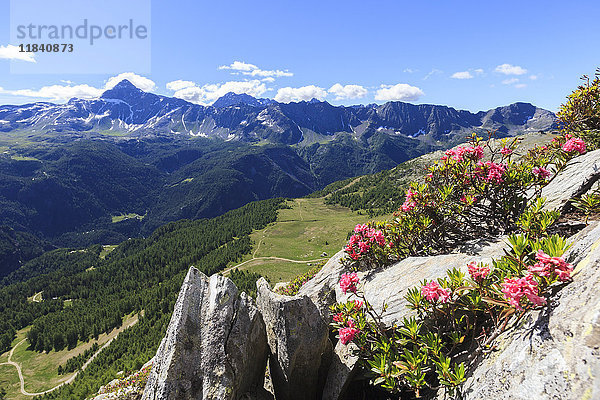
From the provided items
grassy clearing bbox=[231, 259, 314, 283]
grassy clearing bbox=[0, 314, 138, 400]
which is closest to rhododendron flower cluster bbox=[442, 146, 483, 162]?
grassy clearing bbox=[231, 259, 314, 283]

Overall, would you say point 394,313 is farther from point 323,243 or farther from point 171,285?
point 171,285

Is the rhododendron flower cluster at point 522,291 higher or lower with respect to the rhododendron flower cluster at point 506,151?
lower

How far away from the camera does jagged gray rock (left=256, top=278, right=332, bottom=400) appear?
28.6 feet

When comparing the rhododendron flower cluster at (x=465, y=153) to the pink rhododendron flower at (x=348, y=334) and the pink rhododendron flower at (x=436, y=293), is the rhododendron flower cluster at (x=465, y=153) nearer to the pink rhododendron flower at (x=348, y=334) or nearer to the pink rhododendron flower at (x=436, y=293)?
the pink rhododendron flower at (x=436, y=293)

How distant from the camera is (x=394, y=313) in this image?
27.1ft

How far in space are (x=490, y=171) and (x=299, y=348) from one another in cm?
848

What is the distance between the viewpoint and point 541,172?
29.9ft

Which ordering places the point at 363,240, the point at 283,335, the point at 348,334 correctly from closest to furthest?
the point at 348,334 → the point at 283,335 → the point at 363,240

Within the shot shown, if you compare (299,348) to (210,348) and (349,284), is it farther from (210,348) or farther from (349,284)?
(210,348)

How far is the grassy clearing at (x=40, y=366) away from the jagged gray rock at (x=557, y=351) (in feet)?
418

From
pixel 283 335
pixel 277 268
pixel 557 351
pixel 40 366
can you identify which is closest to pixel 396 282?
pixel 283 335

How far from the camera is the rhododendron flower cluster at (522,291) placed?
4324mm

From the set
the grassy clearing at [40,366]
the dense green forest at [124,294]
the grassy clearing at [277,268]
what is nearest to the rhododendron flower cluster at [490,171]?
the grassy clearing at [277,268]

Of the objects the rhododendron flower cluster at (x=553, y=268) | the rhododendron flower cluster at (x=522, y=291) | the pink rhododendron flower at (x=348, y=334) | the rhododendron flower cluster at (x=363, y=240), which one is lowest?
the pink rhododendron flower at (x=348, y=334)
